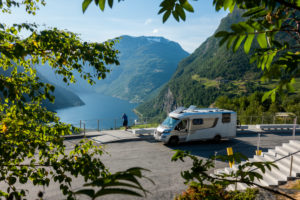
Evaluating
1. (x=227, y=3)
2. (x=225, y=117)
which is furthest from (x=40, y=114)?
→ (x=225, y=117)

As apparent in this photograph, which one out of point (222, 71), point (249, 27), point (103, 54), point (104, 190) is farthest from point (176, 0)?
point (222, 71)

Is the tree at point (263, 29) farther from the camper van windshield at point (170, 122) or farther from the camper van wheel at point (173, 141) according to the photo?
the camper van wheel at point (173, 141)

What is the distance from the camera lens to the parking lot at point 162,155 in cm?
995

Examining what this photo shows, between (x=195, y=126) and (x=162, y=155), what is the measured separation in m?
3.96

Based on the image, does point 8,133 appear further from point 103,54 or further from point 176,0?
point 176,0

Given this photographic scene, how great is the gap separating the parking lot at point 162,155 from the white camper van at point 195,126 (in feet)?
2.27

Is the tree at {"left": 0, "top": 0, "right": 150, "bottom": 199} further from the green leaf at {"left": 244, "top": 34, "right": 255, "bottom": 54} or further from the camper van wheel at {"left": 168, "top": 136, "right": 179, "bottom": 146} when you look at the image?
the camper van wheel at {"left": 168, "top": 136, "right": 179, "bottom": 146}

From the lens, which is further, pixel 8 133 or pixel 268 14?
pixel 8 133

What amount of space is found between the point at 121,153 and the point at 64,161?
1168 cm

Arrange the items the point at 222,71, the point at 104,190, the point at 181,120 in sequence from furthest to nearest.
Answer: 1. the point at 222,71
2. the point at 181,120
3. the point at 104,190

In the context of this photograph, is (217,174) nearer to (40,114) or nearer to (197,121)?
(40,114)

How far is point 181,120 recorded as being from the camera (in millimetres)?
16594

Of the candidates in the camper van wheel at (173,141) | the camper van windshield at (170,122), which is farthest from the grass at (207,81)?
the camper van wheel at (173,141)

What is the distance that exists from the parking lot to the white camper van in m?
0.69
